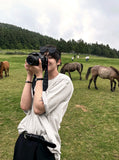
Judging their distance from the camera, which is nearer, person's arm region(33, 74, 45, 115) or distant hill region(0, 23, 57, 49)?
person's arm region(33, 74, 45, 115)

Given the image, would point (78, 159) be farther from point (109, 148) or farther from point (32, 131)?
point (32, 131)

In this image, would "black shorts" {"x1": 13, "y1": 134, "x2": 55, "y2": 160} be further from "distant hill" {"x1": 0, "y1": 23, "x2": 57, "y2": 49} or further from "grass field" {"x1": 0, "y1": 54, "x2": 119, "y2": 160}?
"distant hill" {"x1": 0, "y1": 23, "x2": 57, "y2": 49}

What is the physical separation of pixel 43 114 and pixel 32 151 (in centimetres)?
39

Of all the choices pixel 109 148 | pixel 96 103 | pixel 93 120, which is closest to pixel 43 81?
pixel 109 148

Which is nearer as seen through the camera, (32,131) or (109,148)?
(32,131)

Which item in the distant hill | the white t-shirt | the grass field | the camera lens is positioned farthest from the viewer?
the distant hill

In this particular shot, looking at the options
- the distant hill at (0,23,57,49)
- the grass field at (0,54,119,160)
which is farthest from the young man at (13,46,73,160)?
the distant hill at (0,23,57,49)

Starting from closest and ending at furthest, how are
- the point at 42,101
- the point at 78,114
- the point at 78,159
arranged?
the point at 42,101 → the point at 78,159 → the point at 78,114

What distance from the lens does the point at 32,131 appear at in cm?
137

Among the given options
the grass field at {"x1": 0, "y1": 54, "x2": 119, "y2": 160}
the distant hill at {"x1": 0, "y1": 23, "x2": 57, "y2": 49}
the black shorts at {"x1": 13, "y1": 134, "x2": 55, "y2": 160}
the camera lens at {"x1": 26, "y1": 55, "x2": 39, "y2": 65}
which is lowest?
the grass field at {"x1": 0, "y1": 54, "x2": 119, "y2": 160}

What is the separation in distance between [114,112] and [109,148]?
7.45 ft

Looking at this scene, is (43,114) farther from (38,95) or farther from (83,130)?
(83,130)

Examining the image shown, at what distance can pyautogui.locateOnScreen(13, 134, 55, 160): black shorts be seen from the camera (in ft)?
4.43

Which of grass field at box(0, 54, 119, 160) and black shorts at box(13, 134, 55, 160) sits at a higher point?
black shorts at box(13, 134, 55, 160)
